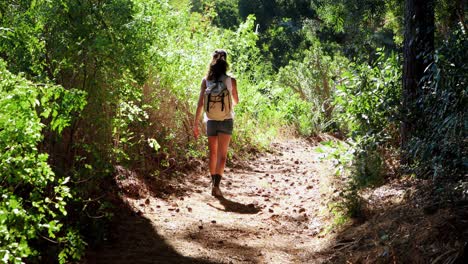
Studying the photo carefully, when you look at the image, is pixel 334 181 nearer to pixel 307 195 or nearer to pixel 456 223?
pixel 307 195

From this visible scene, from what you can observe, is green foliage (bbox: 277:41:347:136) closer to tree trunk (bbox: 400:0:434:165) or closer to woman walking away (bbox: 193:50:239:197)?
woman walking away (bbox: 193:50:239:197)

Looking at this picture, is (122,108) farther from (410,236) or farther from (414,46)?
(414,46)

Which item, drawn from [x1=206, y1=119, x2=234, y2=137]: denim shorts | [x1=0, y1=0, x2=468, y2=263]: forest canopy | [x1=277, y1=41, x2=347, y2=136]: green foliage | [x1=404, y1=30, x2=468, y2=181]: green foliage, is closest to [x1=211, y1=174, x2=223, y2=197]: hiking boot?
[x1=206, y1=119, x2=234, y2=137]: denim shorts

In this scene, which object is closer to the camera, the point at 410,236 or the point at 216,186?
the point at 410,236

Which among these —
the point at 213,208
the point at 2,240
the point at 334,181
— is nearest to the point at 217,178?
the point at 213,208

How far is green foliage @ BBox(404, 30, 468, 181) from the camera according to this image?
4223 mm

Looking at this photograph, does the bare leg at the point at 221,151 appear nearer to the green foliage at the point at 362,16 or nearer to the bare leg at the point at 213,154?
the bare leg at the point at 213,154

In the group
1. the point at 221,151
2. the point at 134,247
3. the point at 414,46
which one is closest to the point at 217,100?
the point at 221,151

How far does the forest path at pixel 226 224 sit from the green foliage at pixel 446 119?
1.28 m

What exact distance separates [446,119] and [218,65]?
3349 mm

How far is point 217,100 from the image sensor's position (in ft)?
22.7

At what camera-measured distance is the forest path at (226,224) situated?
4762mm

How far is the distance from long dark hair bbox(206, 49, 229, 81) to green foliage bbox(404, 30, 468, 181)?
8.55 ft

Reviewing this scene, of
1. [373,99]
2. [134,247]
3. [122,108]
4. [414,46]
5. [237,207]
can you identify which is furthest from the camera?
[237,207]
